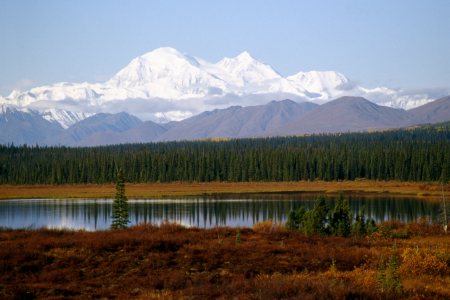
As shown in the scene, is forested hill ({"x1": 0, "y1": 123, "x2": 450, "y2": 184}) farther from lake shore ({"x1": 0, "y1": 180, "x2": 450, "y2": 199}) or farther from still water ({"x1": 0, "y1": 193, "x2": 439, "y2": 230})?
still water ({"x1": 0, "y1": 193, "x2": 439, "y2": 230})

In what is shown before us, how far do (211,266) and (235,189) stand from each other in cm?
12936

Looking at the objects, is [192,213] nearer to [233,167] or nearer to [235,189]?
[235,189]

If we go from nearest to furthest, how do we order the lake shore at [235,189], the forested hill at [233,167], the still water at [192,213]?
the still water at [192,213]
the lake shore at [235,189]
the forested hill at [233,167]

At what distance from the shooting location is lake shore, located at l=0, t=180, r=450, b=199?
442ft

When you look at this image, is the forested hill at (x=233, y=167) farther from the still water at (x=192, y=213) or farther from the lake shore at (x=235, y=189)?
the still water at (x=192, y=213)

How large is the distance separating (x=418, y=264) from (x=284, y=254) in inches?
276

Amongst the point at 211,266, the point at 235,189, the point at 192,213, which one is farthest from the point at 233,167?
the point at 211,266

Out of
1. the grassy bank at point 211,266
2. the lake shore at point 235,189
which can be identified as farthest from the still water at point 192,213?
the grassy bank at point 211,266

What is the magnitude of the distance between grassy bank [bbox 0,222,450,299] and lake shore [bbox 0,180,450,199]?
92.5m

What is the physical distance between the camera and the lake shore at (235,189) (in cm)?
13462

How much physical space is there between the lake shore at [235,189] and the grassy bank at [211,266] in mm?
92487

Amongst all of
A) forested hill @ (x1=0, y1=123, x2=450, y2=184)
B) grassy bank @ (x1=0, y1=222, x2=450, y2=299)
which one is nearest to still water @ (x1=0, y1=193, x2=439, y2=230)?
grassy bank @ (x1=0, y1=222, x2=450, y2=299)

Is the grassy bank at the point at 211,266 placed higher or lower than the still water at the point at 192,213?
higher

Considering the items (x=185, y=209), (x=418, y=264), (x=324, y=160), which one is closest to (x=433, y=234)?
(x=418, y=264)
